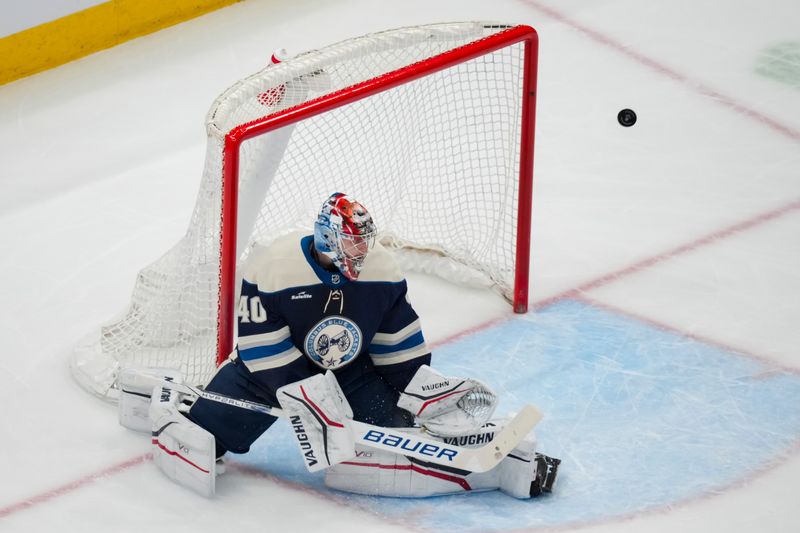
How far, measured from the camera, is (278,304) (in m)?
3.92

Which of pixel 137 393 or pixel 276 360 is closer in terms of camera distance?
pixel 276 360

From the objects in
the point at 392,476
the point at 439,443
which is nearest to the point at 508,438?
the point at 439,443

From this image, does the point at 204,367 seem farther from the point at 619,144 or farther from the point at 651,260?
the point at 619,144

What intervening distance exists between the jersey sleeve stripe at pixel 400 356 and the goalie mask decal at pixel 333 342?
11cm

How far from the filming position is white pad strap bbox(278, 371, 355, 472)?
3867 millimetres

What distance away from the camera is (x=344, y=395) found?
158 inches

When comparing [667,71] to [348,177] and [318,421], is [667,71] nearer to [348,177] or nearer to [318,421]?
[348,177]

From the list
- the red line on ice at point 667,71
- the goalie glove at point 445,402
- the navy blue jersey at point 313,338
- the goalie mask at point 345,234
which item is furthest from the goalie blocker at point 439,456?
the red line on ice at point 667,71

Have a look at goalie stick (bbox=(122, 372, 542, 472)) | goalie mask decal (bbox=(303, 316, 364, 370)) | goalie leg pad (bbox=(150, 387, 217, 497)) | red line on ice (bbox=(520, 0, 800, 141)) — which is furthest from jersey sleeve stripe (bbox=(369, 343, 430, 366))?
red line on ice (bbox=(520, 0, 800, 141))

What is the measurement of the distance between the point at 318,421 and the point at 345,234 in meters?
0.49

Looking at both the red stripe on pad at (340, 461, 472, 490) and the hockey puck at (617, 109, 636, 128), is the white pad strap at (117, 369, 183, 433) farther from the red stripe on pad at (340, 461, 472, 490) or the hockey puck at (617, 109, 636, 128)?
the hockey puck at (617, 109, 636, 128)

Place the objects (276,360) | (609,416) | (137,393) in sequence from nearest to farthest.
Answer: (276,360), (137,393), (609,416)

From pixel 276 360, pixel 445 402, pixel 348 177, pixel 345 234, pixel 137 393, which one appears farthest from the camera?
pixel 348 177

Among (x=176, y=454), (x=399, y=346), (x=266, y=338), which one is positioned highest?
(x=266, y=338)
